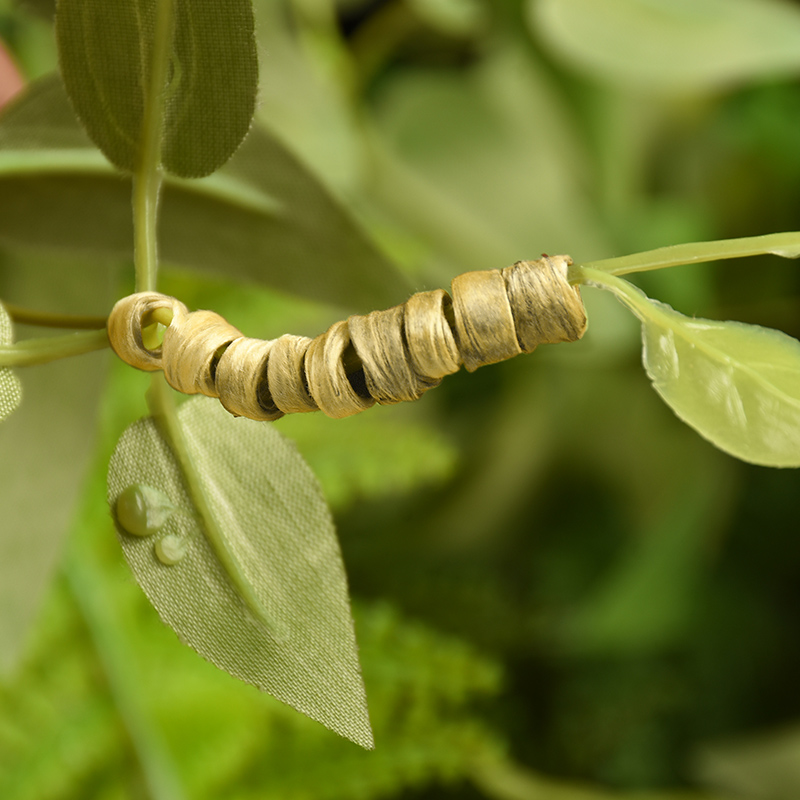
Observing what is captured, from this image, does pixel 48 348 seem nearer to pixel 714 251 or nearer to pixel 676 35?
pixel 714 251

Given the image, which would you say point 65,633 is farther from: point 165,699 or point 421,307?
point 421,307

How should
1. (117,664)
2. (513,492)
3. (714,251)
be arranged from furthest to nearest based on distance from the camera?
(513,492) → (117,664) → (714,251)

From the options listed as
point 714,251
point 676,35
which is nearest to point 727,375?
point 714,251

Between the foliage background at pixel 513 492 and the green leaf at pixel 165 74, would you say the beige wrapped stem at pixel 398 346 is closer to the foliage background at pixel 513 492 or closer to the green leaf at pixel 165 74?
the green leaf at pixel 165 74

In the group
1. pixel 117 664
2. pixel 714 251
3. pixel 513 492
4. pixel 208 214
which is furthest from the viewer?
pixel 513 492

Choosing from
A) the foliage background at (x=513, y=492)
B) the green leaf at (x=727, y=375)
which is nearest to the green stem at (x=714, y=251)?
the green leaf at (x=727, y=375)

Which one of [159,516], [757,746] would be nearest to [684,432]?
[757,746]

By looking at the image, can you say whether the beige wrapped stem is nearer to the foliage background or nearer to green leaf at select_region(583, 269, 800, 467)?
green leaf at select_region(583, 269, 800, 467)
